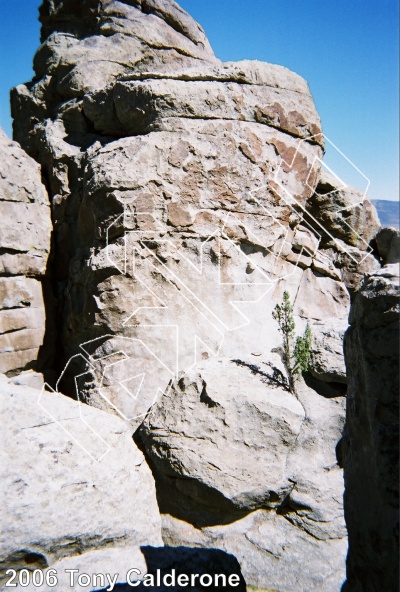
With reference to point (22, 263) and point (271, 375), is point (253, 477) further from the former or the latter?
point (22, 263)

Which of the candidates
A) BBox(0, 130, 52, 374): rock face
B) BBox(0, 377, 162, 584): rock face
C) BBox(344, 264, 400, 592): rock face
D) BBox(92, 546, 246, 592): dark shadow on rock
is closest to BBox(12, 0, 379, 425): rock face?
BBox(0, 130, 52, 374): rock face

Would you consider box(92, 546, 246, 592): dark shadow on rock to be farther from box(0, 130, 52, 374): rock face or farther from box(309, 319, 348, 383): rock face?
box(0, 130, 52, 374): rock face

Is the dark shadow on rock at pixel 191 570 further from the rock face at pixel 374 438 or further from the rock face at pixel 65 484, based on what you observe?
the rock face at pixel 374 438

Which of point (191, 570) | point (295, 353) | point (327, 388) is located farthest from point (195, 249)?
point (191, 570)

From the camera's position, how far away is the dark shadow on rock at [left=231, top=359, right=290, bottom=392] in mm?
5045

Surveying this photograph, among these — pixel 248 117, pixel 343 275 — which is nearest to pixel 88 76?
pixel 248 117

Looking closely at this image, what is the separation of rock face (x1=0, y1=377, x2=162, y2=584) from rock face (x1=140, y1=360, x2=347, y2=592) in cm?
34

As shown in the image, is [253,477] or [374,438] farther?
[253,477]

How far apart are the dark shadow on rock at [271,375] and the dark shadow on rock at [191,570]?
183cm

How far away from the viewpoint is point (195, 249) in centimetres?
593

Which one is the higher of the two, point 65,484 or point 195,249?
point 195,249

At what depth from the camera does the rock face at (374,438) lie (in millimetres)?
2141

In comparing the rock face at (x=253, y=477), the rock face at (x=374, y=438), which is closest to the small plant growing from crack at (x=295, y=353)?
the rock face at (x=253, y=477)

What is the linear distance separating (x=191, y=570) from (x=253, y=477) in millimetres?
1249
